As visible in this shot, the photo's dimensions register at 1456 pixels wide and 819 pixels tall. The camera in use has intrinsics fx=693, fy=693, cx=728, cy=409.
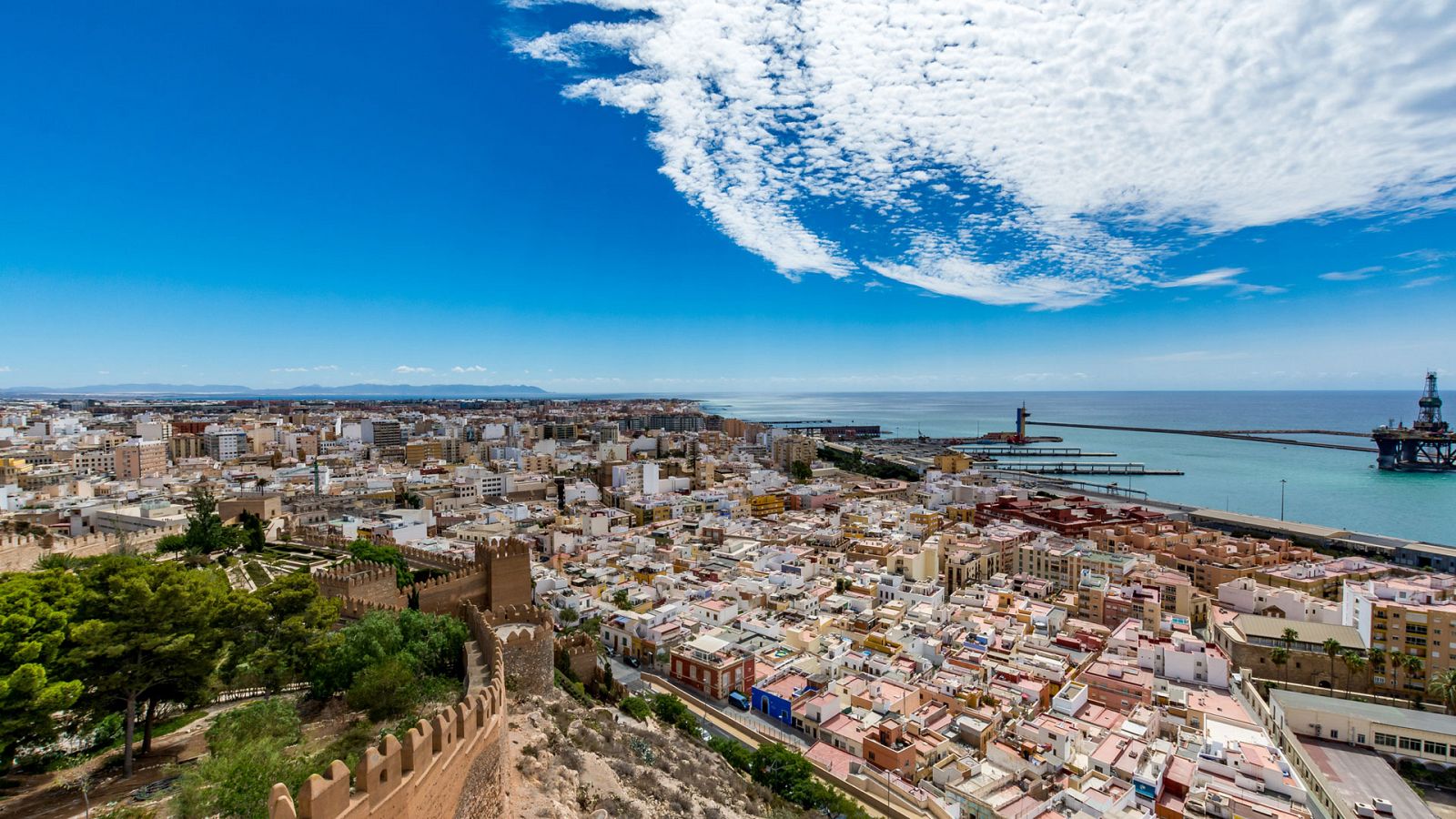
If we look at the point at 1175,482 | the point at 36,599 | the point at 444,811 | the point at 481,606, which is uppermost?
the point at 36,599

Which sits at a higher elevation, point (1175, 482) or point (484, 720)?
point (484, 720)

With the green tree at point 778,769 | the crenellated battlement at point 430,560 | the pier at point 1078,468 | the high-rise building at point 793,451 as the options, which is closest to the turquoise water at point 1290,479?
the pier at point 1078,468

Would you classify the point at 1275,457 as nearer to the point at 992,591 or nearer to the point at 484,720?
the point at 992,591

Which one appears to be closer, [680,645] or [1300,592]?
[680,645]

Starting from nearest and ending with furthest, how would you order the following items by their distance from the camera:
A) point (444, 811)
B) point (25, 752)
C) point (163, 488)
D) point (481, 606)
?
point (444, 811) < point (25, 752) < point (481, 606) < point (163, 488)

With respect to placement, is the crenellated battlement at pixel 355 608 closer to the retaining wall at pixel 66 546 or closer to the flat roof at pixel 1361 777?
the retaining wall at pixel 66 546

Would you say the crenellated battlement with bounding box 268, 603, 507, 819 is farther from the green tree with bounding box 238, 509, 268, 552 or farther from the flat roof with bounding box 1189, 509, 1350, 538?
the flat roof with bounding box 1189, 509, 1350, 538

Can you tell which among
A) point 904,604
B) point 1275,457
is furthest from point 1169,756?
point 1275,457
